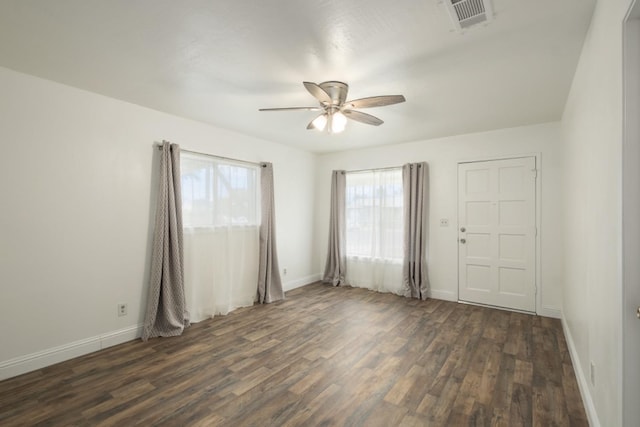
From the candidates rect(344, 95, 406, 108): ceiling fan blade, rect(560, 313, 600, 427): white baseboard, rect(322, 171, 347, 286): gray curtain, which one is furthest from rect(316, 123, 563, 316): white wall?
rect(344, 95, 406, 108): ceiling fan blade

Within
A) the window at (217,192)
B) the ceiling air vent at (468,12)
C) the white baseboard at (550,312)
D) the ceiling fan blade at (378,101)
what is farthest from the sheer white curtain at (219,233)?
the white baseboard at (550,312)

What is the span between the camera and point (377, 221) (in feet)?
17.0

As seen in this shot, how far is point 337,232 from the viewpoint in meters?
5.53

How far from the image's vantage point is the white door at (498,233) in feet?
13.1

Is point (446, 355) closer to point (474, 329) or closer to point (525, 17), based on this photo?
point (474, 329)

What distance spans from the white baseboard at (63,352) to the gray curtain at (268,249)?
1696 mm

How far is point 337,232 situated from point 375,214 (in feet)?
→ 2.62

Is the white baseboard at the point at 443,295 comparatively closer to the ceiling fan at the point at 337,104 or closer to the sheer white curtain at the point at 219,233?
the sheer white curtain at the point at 219,233

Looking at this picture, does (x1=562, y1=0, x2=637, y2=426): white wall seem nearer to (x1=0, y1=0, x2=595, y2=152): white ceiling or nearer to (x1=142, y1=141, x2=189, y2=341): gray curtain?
(x1=0, y1=0, x2=595, y2=152): white ceiling

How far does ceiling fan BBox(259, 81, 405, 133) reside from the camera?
243cm

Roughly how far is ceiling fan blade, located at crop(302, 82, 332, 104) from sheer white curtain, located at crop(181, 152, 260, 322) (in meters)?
2.05

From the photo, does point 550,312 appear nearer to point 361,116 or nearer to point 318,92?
point 361,116

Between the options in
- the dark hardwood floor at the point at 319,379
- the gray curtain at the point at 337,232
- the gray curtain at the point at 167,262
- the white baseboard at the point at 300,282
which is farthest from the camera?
the gray curtain at the point at 337,232

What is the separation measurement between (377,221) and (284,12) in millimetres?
3877
